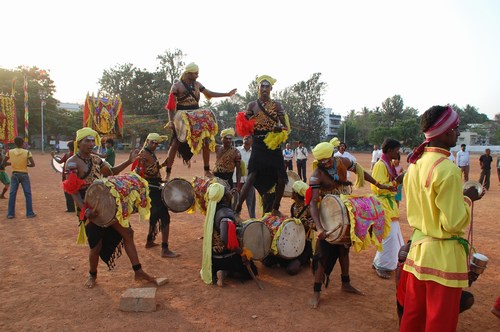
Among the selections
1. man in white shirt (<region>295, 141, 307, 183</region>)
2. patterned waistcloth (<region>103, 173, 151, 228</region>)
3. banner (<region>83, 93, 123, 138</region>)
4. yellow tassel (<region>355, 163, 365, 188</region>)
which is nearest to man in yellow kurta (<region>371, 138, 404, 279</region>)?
yellow tassel (<region>355, 163, 365, 188</region>)

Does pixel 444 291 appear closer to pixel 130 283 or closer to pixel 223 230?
pixel 223 230

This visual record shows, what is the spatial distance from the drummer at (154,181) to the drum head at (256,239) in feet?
6.05

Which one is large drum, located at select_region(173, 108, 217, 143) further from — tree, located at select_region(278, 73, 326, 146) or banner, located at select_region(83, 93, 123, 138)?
tree, located at select_region(278, 73, 326, 146)

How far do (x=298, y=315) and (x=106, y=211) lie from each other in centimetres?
280

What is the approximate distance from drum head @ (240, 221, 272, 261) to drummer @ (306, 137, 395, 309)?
104 centimetres

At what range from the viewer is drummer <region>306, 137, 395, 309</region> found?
4.59 metres

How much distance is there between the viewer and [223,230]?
498 cm

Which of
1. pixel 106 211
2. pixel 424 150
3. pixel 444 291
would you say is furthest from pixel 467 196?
pixel 106 211

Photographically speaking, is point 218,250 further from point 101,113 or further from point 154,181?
point 101,113

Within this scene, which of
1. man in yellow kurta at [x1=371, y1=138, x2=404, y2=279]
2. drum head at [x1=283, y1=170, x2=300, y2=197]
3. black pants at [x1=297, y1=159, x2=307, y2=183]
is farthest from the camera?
black pants at [x1=297, y1=159, x2=307, y2=183]

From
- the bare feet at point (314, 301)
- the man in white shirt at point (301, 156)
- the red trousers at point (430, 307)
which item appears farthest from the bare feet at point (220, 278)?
the man in white shirt at point (301, 156)

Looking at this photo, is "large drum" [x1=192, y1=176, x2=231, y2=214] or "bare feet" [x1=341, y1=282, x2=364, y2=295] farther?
"large drum" [x1=192, y1=176, x2=231, y2=214]

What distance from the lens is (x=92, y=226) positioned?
5129 mm

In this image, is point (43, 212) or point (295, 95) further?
point (295, 95)
